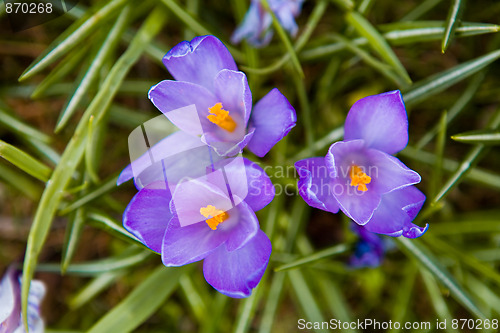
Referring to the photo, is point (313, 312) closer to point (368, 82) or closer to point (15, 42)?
point (368, 82)

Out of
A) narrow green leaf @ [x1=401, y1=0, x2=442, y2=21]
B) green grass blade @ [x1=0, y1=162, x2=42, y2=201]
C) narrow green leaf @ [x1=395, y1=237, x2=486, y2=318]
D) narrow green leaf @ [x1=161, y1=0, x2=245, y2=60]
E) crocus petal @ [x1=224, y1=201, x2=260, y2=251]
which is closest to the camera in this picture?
crocus petal @ [x1=224, y1=201, x2=260, y2=251]

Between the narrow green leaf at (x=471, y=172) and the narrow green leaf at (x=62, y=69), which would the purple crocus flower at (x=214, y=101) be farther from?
the narrow green leaf at (x=471, y=172)

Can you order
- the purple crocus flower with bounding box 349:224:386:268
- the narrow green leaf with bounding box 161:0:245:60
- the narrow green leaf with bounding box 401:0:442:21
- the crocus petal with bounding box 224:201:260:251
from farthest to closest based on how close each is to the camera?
the narrow green leaf with bounding box 401:0:442:21
the purple crocus flower with bounding box 349:224:386:268
the narrow green leaf with bounding box 161:0:245:60
the crocus petal with bounding box 224:201:260:251

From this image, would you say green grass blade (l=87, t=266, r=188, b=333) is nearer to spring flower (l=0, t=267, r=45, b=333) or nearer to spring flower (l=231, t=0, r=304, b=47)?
spring flower (l=0, t=267, r=45, b=333)

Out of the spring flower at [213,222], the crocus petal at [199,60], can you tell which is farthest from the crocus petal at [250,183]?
the crocus petal at [199,60]

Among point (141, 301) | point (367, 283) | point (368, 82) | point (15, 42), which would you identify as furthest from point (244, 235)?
point (15, 42)

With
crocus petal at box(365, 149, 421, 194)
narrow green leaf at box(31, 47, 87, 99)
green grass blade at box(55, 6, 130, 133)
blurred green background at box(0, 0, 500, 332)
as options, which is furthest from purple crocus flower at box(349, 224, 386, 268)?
narrow green leaf at box(31, 47, 87, 99)

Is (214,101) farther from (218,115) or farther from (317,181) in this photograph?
(317,181)

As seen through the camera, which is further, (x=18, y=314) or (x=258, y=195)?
(x=18, y=314)
